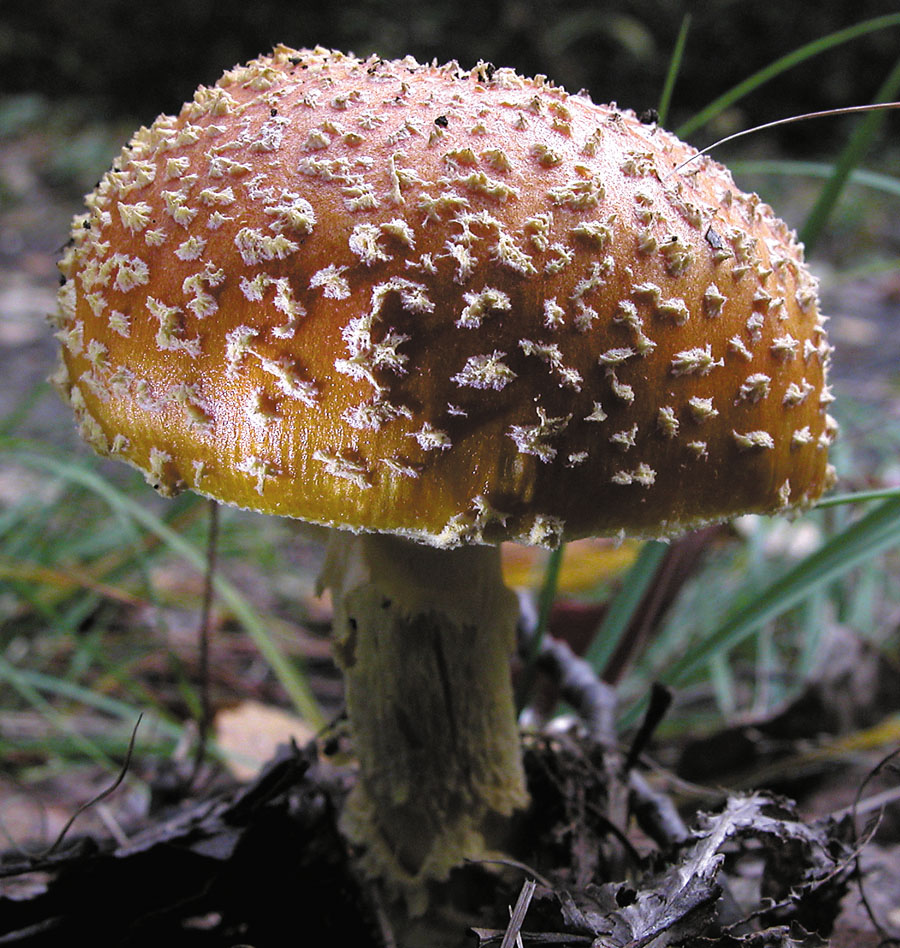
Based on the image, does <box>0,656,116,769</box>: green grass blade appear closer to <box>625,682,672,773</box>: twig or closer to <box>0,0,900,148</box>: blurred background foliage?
<box>625,682,672,773</box>: twig

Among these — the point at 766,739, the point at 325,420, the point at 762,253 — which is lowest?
the point at 766,739

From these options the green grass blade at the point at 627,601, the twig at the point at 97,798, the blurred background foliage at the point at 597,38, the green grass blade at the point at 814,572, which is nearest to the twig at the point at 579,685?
the green grass blade at the point at 627,601

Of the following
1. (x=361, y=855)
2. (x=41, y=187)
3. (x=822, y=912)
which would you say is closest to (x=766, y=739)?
(x=822, y=912)

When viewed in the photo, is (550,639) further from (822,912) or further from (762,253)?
(762,253)

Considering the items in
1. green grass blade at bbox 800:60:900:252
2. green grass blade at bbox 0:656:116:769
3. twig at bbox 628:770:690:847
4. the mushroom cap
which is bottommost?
green grass blade at bbox 0:656:116:769

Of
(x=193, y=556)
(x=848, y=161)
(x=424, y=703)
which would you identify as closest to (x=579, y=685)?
(x=424, y=703)

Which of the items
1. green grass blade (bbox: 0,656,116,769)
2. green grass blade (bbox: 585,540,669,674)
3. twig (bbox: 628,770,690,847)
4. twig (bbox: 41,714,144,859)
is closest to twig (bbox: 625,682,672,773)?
twig (bbox: 628,770,690,847)
